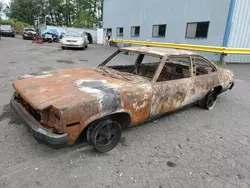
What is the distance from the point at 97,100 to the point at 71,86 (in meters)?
0.60

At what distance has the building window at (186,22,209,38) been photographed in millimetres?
12075

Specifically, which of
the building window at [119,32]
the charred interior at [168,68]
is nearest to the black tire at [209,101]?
the charred interior at [168,68]

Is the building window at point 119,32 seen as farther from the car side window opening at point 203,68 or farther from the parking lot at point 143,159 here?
the parking lot at point 143,159

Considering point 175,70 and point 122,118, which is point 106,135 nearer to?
point 122,118

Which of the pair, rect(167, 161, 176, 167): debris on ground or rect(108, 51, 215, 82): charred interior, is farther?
rect(108, 51, 215, 82): charred interior

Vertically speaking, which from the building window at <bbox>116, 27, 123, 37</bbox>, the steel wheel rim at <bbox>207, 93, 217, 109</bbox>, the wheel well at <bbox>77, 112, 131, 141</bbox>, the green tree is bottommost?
the steel wheel rim at <bbox>207, 93, 217, 109</bbox>

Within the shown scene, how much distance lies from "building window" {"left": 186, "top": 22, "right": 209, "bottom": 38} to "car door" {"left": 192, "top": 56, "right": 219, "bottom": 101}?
28.6ft

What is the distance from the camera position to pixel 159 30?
1627cm

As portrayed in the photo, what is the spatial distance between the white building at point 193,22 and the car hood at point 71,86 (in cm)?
991

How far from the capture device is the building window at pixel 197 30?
1207 centimetres

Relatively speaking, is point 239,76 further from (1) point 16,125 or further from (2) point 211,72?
(1) point 16,125

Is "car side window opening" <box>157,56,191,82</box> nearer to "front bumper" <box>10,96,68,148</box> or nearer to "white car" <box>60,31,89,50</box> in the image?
"front bumper" <box>10,96,68,148</box>

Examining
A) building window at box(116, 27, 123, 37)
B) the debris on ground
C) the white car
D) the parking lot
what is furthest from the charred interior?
building window at box(116, 27, 123, 37)

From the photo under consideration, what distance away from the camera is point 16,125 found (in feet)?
10.6
